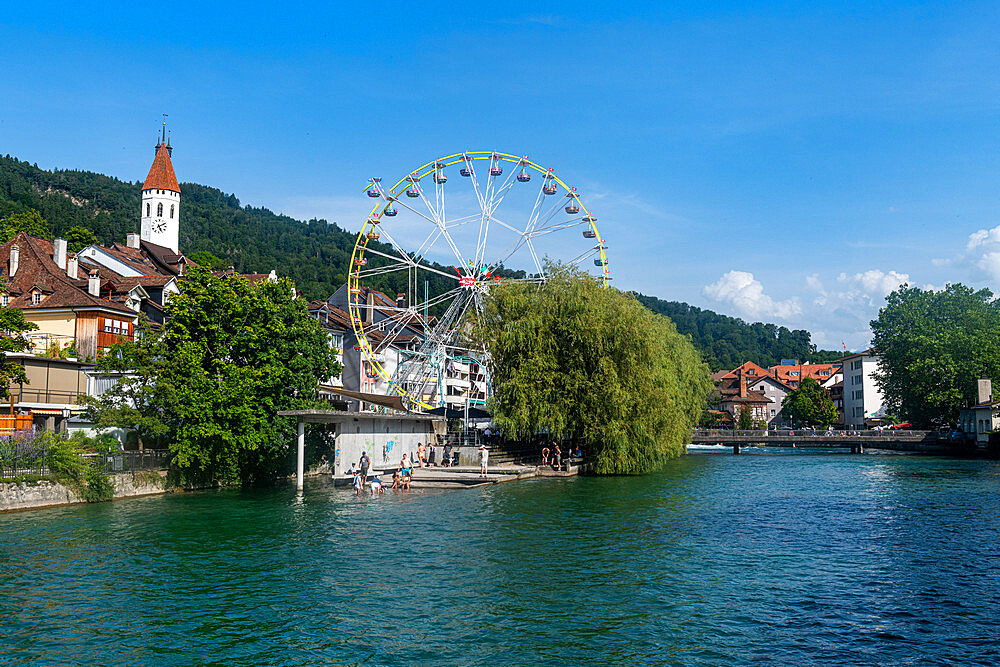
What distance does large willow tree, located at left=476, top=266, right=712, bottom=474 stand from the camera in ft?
159

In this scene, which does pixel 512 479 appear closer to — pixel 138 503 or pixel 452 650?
pixel 138 503

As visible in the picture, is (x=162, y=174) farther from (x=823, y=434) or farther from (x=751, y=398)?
(x=751, y=398)

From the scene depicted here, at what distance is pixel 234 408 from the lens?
Result: 38.4 meters

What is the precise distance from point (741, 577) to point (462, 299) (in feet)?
130

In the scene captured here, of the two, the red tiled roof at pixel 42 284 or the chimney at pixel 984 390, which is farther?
the chimney at pixel 984 390

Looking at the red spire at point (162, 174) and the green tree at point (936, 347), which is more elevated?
the red spire at point (162, 174)

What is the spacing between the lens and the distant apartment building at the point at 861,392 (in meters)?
136

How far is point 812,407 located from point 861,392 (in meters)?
10.6

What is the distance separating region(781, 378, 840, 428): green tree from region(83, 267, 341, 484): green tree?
111293 millimetres

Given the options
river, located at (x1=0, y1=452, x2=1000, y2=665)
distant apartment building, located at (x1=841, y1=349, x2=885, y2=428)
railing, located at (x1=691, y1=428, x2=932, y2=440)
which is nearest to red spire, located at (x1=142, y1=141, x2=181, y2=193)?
railing, located at (x1=691, y1=428, x2=932, y2=440)

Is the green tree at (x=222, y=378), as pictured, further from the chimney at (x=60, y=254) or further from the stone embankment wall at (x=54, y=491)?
the chimney at (x=60, y=254)

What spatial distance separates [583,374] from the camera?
1939 inches

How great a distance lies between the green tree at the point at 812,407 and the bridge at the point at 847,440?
1539 inches

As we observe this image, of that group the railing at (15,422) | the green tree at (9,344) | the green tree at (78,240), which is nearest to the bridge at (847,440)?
the railing at (15,422)
